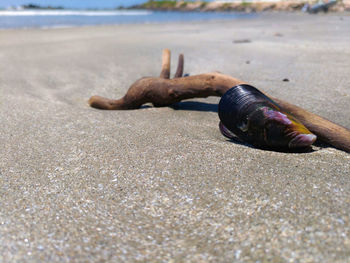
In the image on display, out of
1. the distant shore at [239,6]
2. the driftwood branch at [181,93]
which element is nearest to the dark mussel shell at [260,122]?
the driftwood branch at [181,93]

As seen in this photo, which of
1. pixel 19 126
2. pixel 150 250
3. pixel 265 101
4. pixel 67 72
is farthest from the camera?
pixel 67 72

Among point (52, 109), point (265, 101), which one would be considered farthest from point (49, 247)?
point (52, 109)

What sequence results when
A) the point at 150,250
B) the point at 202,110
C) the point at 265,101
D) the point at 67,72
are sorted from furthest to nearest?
the point at 67,72 < the point at 202,110 < the point at 265,101 < the point at 150,250

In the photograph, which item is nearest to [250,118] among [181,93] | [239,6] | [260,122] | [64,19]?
[260,122]

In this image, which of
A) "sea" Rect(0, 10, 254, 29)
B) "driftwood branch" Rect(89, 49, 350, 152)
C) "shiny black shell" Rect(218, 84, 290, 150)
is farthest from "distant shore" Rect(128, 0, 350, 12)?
"shiny black shell" Rect(218, 84, 290, 150)

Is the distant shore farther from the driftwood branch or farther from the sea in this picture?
the driftwood branch

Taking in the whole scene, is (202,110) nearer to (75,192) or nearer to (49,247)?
(75,192)

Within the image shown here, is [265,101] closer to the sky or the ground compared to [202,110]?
closer to the sky
